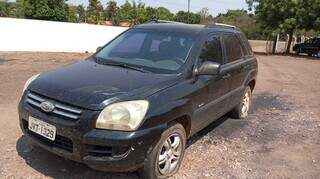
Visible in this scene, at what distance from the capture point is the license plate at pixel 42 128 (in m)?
4.16

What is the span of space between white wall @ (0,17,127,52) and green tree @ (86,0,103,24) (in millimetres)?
22612

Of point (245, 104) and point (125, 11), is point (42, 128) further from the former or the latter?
point (125, 11)

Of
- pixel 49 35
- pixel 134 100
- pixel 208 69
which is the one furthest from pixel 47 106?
pixel 49 35

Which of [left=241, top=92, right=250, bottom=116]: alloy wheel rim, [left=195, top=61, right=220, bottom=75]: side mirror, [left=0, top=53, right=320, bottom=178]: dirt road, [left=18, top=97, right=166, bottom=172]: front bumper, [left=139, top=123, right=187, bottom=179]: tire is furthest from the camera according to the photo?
[left=241, top=92, right=250, bottom=116]: alloy wheel rim

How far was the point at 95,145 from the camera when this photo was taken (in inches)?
157

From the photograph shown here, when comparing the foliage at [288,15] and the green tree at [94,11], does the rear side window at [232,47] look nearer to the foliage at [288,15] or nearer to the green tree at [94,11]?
the foliage at [288,15]

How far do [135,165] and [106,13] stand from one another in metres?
49.4

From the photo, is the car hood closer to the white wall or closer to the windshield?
the windshield

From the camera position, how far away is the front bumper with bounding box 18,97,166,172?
3.96 m

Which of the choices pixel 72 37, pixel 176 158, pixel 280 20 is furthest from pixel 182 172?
pixel 280 20

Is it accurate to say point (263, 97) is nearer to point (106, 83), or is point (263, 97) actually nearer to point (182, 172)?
point (182, 172)

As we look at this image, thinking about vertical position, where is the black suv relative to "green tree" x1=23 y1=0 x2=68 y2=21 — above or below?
below

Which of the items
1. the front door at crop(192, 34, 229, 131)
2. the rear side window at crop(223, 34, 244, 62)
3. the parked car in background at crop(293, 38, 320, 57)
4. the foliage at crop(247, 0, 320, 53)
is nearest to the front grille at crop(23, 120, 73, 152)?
the front door at crop(192, 34, 229, 131)

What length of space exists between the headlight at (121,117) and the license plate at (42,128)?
1.71 ft
